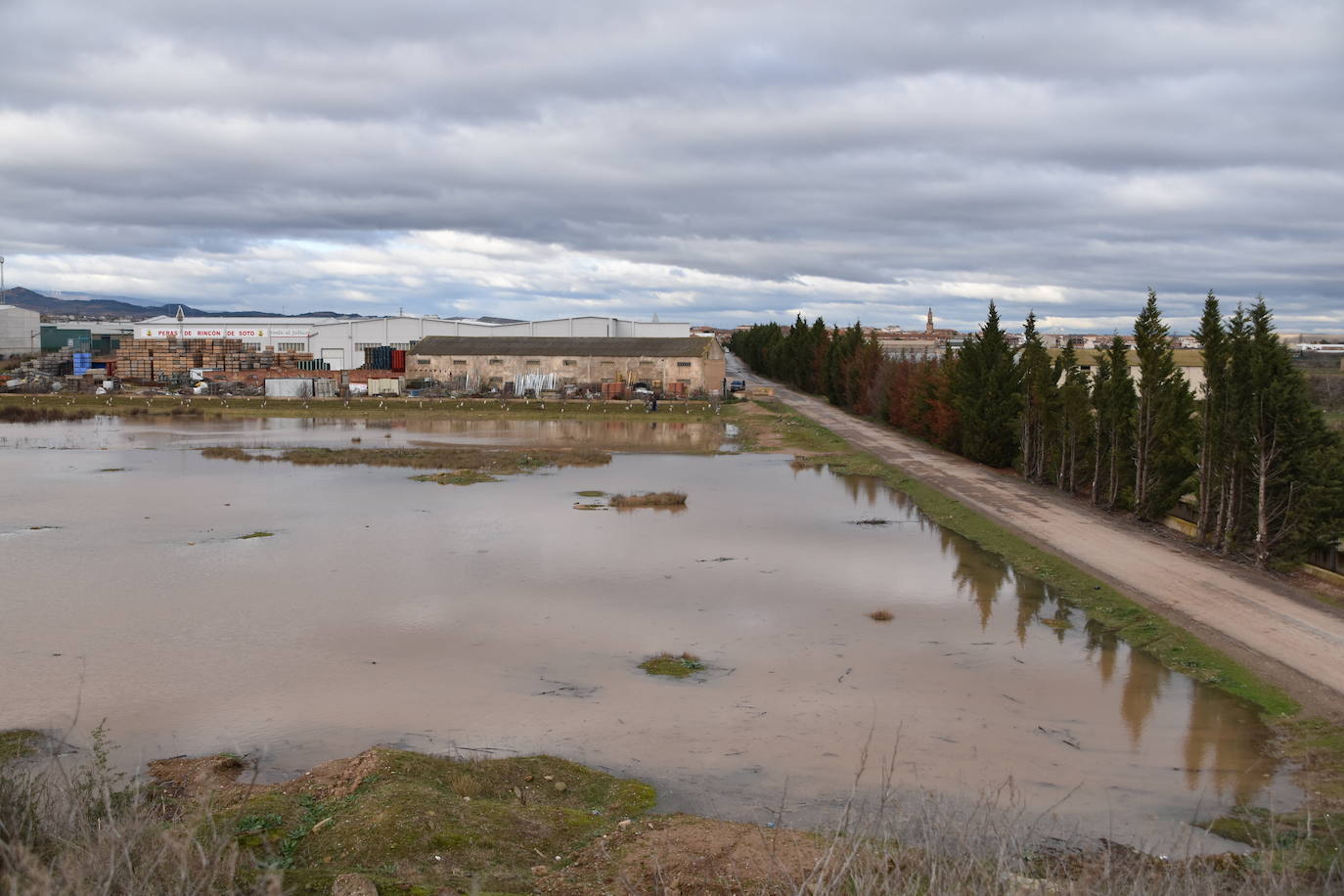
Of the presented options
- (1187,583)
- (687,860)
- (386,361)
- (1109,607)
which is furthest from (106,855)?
(386,361)

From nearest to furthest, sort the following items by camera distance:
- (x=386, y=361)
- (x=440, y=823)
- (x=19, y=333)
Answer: (x=440, y=823) < (x=386, y=361) < (x=19, y=333)

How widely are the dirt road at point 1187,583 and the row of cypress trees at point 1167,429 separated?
1.11m

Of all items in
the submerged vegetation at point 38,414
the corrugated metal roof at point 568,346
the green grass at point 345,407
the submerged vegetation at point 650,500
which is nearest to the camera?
the submerged vegetation at point 650,500

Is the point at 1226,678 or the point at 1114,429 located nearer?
the point at 1226,678

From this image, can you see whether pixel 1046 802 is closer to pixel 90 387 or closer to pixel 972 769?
pixel 972 769

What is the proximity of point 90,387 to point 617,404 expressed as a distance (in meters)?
40.8

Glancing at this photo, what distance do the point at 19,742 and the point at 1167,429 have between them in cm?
2577

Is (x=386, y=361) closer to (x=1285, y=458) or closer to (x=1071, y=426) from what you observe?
(x=1071, y=426)

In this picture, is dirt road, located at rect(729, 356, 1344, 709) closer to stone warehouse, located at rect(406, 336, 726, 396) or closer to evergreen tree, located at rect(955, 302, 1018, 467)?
evergreen tree, located at rect(955, 302, 1018, 467)

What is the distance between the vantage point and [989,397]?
40.3m

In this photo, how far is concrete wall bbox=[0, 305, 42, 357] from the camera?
4038 inches

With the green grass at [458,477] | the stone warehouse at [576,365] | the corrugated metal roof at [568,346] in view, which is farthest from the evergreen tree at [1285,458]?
the corrugated metal roof at [568,346]

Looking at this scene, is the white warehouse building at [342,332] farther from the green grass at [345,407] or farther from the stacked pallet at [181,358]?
the green grass at [345,407]

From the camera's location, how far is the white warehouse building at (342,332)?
87.8m
